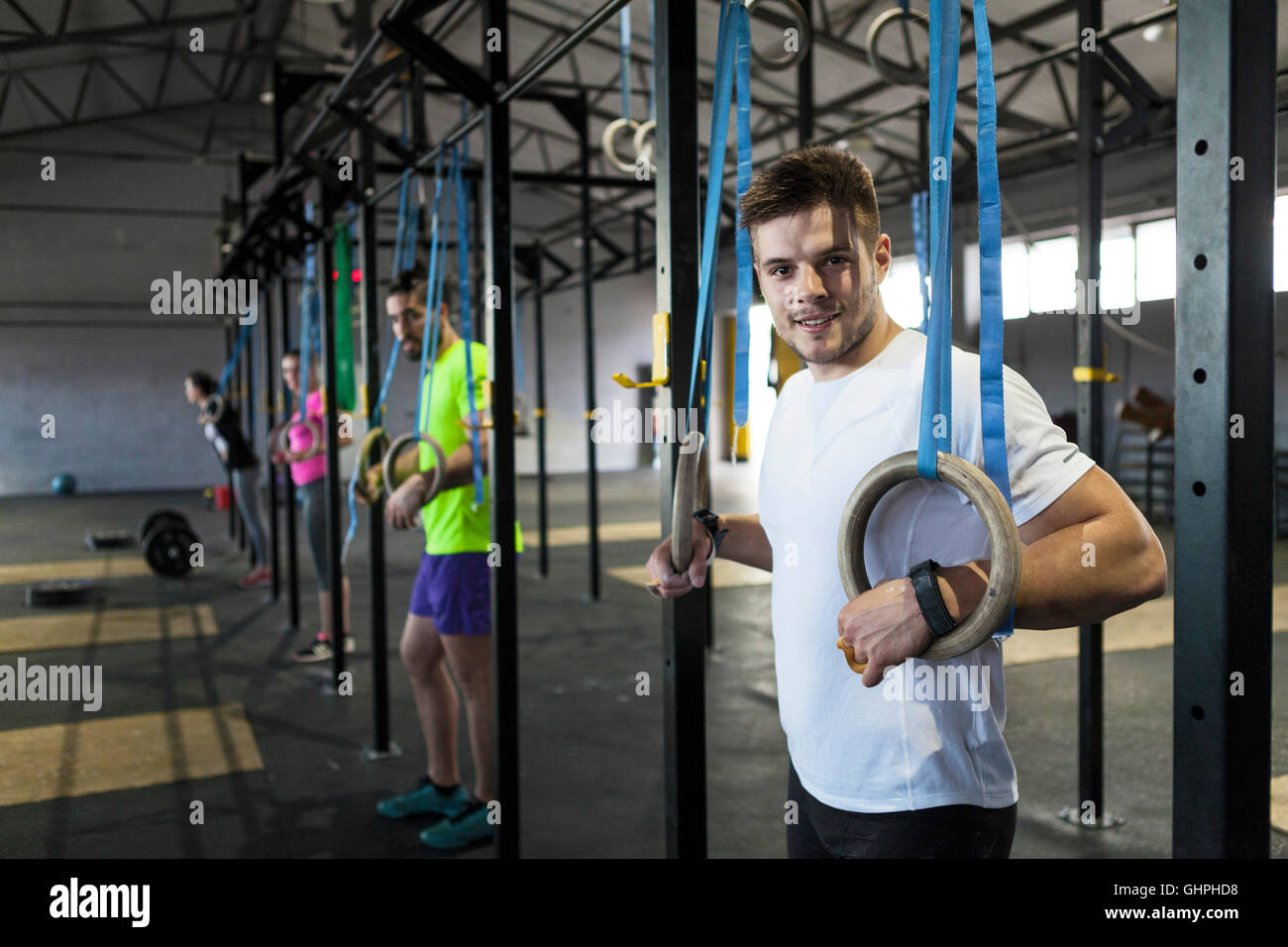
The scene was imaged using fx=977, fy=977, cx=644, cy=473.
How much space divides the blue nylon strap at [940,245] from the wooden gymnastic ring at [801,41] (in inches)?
27.4

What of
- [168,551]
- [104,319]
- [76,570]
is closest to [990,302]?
[168,551]

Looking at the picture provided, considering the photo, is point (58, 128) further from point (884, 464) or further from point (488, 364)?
point (884, 464)

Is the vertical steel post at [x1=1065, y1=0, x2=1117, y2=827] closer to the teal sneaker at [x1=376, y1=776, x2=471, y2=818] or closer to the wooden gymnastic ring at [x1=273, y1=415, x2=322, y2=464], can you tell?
the teal sneaker at [x1=376, y1=776, x2=471, y2=818]

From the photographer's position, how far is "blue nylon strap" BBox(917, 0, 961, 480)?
3.59 feet

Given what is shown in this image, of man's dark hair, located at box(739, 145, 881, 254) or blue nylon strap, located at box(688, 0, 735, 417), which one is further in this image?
blue nylon strap, located at box(688, 0, 735, 417)

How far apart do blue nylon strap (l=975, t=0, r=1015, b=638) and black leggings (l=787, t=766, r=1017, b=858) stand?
14.5 inches

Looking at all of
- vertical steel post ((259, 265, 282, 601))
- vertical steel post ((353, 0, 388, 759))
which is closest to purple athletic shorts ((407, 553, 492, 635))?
vertical steel post ((353, 0, 388, 759))

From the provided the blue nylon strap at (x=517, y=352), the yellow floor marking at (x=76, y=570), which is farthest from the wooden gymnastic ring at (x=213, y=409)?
the blue nylon strap at (x=517, y=352)

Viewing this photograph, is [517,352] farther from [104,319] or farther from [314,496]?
[104,319]

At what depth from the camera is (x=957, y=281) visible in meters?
14.2

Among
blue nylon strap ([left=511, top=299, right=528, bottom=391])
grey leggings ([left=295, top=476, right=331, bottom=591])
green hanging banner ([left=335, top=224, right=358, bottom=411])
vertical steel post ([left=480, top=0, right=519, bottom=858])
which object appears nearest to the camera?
vertical steel post ([left=480, top=0, right=519, bottom=858])

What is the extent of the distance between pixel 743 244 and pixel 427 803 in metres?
2.62

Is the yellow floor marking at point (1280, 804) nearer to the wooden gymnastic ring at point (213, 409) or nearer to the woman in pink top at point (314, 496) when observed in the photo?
the woman in pink top at point (314, 496)
